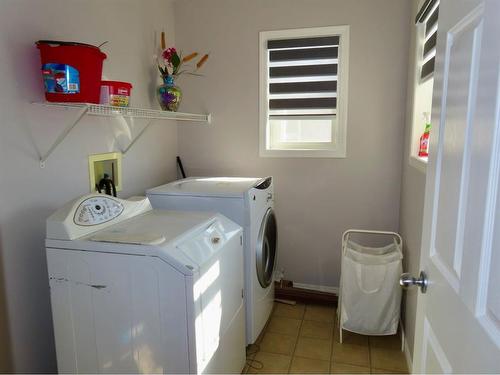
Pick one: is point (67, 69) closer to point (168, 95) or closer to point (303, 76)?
point (168, 95)

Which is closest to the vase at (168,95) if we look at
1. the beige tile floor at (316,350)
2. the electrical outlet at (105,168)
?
the electrical outlet at (105,168)

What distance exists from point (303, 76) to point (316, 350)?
193cm

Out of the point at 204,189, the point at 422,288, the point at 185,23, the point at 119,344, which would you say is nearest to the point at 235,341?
the point at 119,344

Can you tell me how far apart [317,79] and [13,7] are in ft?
6.36

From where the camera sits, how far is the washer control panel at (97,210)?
1.54 m

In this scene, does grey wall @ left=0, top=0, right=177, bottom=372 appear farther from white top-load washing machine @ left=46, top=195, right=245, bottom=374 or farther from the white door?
the white door

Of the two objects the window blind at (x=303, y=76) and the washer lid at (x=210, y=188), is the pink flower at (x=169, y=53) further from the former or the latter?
the washer lid at (x=210, y=188)

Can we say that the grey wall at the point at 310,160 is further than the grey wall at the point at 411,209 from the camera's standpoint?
Yes

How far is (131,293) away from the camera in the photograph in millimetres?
1422

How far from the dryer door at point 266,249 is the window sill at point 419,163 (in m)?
0.92

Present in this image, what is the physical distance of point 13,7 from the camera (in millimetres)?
1528

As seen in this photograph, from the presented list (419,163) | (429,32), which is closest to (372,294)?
(419,163)

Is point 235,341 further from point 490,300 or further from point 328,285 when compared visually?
point 490,300

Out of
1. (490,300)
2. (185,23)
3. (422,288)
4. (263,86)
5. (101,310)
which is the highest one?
(185,23)
